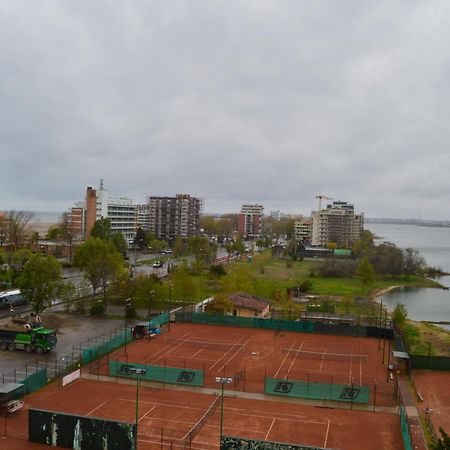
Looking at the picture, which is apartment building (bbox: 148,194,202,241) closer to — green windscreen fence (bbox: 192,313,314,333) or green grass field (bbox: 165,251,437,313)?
green grass field (bbox: 165,251,437,313)

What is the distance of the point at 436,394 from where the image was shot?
26.1 meters

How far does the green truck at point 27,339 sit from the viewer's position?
3141 centimetres

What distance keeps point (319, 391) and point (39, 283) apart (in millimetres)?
24558

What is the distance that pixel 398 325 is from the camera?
133 feet

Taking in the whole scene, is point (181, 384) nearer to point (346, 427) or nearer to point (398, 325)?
point (346, 427)

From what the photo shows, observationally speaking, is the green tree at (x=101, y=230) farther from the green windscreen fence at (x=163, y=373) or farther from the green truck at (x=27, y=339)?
the green windscreen fence at (x=163, y=373)

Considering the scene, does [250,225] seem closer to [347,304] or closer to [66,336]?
[347,304]

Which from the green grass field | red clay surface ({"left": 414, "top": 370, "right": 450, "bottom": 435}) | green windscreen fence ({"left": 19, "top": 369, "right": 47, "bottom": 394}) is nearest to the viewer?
red clay surface ({"left": 414, "top": 370, "right": 450, "bottom": 435})

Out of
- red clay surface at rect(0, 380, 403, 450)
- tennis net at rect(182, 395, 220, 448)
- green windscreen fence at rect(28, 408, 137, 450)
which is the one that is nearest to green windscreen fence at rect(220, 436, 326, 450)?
red clay surface at rect(0, 380, 403, 450)

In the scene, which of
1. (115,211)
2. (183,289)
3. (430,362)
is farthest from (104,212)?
(430,362)

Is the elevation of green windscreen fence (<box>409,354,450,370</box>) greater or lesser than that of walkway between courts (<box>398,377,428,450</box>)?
greater

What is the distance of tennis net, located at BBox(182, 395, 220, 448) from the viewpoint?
19.1 metres

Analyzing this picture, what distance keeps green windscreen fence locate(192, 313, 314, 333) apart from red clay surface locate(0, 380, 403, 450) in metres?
16.7

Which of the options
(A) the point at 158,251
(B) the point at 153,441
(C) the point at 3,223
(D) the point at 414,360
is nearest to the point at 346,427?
(B) the point at 153,441
